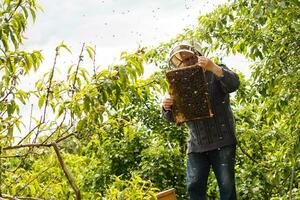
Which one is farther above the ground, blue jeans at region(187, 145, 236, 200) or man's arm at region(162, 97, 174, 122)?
man's arm at region(162, 97, 174, 122)

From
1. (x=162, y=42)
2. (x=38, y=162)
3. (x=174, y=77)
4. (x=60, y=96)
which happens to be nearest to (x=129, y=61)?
(x=60, y=96)

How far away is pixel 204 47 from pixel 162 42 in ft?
6.77

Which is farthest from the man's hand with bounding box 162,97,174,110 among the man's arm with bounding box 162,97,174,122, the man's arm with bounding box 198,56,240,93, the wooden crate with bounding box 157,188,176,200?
the wooden crate with bounding box 157,188,176,200

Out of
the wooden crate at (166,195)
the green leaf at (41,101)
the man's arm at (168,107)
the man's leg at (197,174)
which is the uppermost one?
the man's arm at (168,107)

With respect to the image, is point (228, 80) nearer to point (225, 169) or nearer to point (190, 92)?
point (190, 92)

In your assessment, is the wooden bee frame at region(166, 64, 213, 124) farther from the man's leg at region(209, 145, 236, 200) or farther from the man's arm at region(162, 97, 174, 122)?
the man's leg at region(209, 145, 236, 200)

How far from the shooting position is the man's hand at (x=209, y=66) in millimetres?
3490

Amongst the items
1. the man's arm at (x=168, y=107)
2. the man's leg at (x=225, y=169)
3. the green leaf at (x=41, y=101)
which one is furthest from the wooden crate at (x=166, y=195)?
the green leaf at (x=41, y=101)

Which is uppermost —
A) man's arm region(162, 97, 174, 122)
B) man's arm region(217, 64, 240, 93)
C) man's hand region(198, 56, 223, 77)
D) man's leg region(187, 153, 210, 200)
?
man's hand region(198, 56, 223, 77)

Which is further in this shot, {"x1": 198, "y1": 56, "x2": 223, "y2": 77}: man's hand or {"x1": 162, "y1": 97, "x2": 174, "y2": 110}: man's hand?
{"x1": 162, "y1": 97, "x2": 174, "y2": 110}: man's hand

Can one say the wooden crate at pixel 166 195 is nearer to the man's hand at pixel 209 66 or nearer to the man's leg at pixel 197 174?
the man's leg at pixel 197 174

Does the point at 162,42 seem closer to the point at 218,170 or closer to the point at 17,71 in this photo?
the point at 218,170

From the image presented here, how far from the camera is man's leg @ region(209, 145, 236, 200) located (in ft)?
12.3

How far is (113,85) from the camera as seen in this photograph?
2.64 metres
